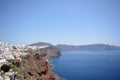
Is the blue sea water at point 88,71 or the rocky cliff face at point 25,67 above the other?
the rocky cliff face at point 25,67

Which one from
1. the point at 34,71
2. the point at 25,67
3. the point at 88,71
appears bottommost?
A: the point at 88,71

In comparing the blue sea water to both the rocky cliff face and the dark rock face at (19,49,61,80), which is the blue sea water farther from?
the rocky cliff face

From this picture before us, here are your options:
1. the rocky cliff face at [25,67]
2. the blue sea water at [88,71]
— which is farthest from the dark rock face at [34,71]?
Result: the blue sea water at [88,71]

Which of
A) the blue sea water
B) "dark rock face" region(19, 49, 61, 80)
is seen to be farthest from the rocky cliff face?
the blue sea water

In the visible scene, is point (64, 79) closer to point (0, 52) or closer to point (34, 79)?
point (34, 79)

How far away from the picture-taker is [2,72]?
1508 inches

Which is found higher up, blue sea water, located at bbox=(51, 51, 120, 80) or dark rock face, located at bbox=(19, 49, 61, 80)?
dark rock face, located at bbox=(19, 49, 61, 80)

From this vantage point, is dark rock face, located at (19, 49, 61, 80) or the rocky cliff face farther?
dark rock face, located at (19, 49, 61, 80)

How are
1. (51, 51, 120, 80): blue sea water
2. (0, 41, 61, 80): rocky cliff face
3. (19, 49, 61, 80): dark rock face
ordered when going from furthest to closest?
(51, 51, 120, 80): blue sea water → (19, 49, 61, 80): dark rock face → (0, 41, 61, 80): rocky cliff face

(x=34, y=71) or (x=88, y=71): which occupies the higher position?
(x=34, y=71)

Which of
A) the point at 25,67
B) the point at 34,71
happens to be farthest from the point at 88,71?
the point at 25,67

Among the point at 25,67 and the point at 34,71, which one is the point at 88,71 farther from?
the point at 25,67

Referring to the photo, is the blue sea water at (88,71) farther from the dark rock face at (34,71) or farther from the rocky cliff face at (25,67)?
the rocky cliff face at (25,67)

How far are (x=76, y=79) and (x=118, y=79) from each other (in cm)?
1591
